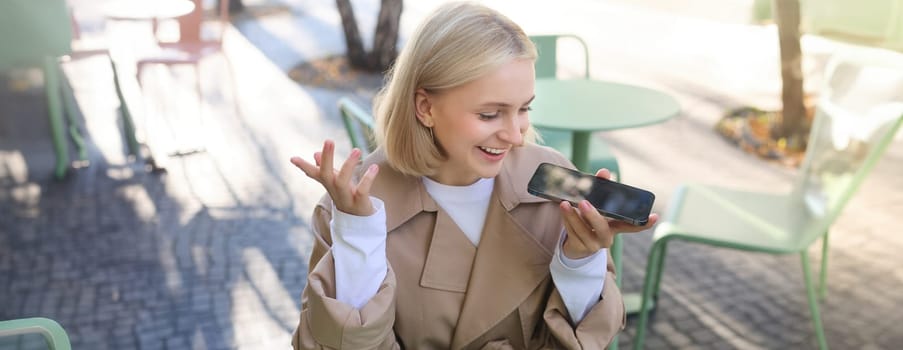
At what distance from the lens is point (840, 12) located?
311 inches

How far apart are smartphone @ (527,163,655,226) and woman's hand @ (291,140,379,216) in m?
0.37

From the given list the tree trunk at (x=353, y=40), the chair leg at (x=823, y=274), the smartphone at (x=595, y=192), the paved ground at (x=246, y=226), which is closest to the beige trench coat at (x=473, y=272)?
the smartphone at (x=595, y=192)

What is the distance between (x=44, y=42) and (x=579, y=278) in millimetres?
4512

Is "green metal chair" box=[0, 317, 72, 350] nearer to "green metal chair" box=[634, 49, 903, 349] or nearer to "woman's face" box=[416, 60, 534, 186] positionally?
"woman's face" box=[416, 60, 534, 186]

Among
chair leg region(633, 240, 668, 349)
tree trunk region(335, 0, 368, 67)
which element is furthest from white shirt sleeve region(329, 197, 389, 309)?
tree trunk region(335, 0, 368, 67)

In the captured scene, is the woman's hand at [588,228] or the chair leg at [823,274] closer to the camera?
the woman's hand at [588,228]

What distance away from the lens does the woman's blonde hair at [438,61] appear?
1605mm

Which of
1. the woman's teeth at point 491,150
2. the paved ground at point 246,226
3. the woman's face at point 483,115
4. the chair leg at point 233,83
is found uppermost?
the woman's face at point 483,115

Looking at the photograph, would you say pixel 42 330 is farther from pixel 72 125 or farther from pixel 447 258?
pixel 72 125

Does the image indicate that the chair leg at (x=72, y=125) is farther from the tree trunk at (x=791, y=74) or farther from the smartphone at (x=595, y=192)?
the tree trunk at (x=791, y=74)

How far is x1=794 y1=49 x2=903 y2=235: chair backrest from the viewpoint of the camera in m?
2.86

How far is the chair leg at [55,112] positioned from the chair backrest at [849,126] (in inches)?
168

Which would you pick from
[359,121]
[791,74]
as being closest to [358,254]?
[359,121]

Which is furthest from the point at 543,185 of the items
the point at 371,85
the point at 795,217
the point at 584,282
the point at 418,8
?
the point at 418,8
